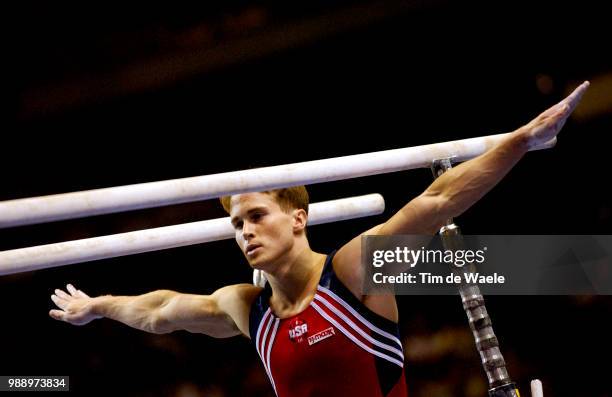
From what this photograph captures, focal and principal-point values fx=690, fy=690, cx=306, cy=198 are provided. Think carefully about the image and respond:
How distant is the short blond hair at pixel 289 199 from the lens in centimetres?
333

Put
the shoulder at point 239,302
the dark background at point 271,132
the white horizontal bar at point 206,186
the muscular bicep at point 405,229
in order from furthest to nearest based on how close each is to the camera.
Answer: the dark background at point 271,132, the shoulder at point 239,302, the muscular bicep at point 405,229, the white horizontal bar at point 206,186

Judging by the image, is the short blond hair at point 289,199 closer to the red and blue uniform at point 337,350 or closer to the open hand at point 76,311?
the red and blue uniform at point 337,350

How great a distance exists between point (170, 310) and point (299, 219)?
0.91m

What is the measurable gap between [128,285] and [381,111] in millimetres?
2896

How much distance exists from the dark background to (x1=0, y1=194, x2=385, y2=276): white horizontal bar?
2.62 meters

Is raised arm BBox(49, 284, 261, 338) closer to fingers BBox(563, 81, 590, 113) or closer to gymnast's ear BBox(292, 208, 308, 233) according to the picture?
gymnast's ear BBox(292, 208, 308, 233)

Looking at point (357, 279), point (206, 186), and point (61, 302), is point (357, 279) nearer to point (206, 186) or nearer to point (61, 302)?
point (206, 186)

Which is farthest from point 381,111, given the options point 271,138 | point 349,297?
point 349,297

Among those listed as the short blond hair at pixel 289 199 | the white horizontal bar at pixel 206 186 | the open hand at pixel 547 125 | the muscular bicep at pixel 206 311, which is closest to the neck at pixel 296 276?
the short blond hair at pixel 289 199

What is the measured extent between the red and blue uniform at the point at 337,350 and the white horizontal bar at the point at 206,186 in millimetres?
584

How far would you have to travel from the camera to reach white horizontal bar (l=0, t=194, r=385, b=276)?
311 cm

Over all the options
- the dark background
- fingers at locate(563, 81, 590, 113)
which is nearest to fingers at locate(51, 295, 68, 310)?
the dark background

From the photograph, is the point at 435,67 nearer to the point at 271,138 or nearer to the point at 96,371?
the point at 271,138

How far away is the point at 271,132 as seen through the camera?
251 inches
